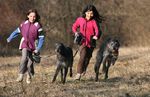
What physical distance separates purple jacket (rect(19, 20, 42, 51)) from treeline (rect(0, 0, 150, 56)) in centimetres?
1963

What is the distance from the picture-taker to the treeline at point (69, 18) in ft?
109

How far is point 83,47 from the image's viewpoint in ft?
43.1

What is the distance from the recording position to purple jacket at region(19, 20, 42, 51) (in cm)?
1191

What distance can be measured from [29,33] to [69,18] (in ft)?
75.0

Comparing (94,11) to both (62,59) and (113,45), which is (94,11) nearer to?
(113,45)

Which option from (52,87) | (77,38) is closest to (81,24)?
(77,38)

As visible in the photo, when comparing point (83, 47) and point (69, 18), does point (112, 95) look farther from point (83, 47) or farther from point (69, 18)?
point (69, 18)

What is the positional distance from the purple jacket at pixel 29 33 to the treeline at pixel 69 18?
19.6 m

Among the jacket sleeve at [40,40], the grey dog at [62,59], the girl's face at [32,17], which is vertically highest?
the girl's face at [32,17]

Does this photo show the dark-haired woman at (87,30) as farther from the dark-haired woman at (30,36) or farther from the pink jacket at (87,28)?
the dark-haired woman at (30,36)

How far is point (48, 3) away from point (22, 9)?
74.0 inches

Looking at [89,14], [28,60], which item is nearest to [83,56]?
[89,14]

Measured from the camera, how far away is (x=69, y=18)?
34.8 metres

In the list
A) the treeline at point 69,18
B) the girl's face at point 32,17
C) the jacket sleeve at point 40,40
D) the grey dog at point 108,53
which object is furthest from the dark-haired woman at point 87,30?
the treeline at point 69,18
